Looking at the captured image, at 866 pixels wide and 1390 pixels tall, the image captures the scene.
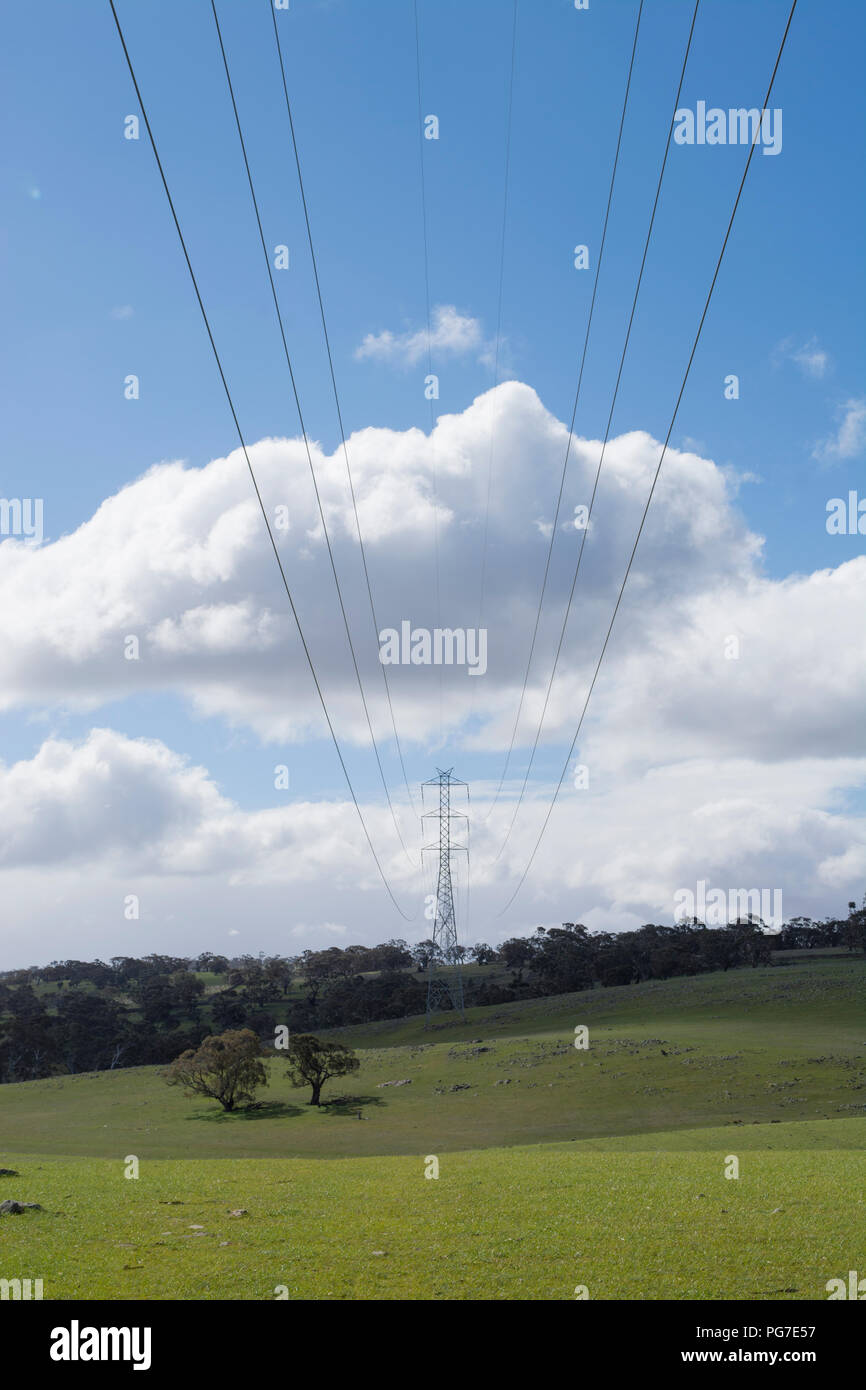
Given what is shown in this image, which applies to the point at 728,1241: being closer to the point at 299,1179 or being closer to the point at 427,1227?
the point at 427,1227

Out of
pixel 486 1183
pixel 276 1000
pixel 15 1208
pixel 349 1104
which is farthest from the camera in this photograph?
pixel 276 1000

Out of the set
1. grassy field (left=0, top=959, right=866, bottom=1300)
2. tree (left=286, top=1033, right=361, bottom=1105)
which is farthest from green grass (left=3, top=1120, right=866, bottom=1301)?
tree (left=286, top=1033, right=361, bottom=1105)

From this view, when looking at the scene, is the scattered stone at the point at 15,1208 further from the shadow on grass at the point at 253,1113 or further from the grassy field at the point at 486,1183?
the shadow on grass at the point at 253,1113

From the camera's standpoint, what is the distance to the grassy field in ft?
63.0

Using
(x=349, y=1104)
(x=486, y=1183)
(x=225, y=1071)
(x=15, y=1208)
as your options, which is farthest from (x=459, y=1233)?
(x=225, y=1071)

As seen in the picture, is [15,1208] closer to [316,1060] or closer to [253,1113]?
[253,1113]

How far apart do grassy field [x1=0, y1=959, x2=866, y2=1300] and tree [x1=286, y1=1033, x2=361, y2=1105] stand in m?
2.32

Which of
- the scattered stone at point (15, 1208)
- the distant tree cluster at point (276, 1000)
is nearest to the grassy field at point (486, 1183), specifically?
the scattered stone at point (15, 1208)

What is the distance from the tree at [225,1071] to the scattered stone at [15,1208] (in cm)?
5673

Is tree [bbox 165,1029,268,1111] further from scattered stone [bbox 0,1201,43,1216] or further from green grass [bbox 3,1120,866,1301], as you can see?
scattered stone [bbox 0,1201,43,1216]

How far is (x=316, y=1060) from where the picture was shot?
8062cm

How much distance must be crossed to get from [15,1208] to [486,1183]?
540 inches
